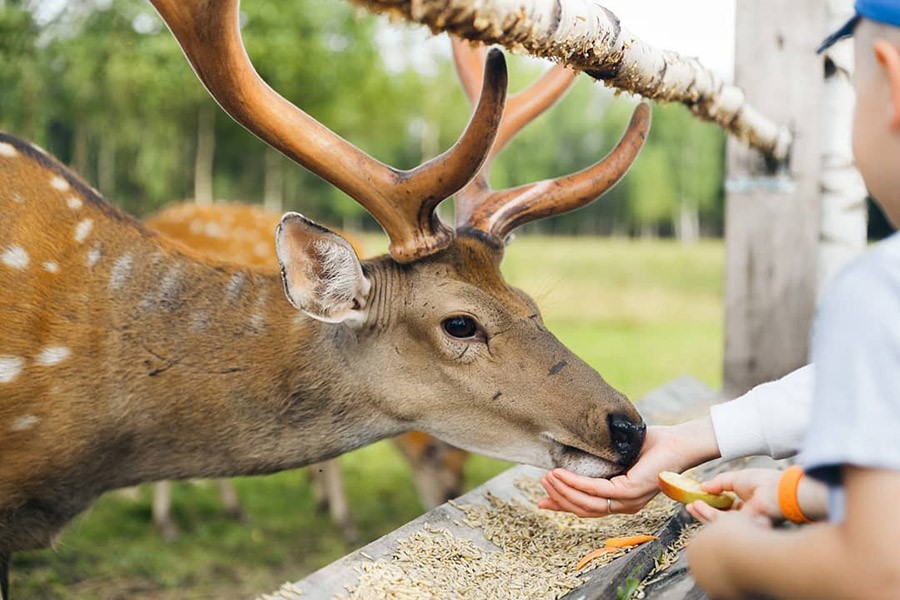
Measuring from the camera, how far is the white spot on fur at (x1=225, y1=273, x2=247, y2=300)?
2.41m

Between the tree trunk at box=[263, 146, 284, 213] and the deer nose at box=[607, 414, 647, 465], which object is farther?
the tree trunk at box=[263, 146, 284, 213]

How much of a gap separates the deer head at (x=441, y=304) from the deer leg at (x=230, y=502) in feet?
11.4

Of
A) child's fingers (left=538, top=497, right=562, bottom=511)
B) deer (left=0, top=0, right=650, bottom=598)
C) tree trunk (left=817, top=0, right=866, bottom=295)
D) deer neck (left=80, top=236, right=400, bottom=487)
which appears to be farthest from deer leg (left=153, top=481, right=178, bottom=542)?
child's fingers (left=538, top=497, right=562, bottom=511)

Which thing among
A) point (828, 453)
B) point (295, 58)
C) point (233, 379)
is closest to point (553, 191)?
point (233, 379)

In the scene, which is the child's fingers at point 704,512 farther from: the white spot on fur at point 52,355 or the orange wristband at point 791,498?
the white spot on fur at point 52,355

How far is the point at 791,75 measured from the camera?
3.32 m

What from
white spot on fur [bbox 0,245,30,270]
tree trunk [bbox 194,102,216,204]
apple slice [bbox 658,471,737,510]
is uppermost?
tree trunk [bbox 194,102,216,204]

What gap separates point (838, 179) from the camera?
341cm

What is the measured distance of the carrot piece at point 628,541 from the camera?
181 centimetres

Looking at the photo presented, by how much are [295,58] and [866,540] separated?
12469mm

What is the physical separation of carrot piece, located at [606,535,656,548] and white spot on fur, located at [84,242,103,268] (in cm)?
145

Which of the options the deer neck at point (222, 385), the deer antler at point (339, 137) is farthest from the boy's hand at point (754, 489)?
the deer neck at point (222, 385)

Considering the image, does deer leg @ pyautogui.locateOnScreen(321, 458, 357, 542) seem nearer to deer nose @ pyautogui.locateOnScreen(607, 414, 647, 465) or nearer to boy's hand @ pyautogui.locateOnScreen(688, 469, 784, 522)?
deer nose @ pyautogui.locateOnScreen(607, 414, 647, 465)

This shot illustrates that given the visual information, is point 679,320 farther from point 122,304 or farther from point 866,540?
point 866,540
